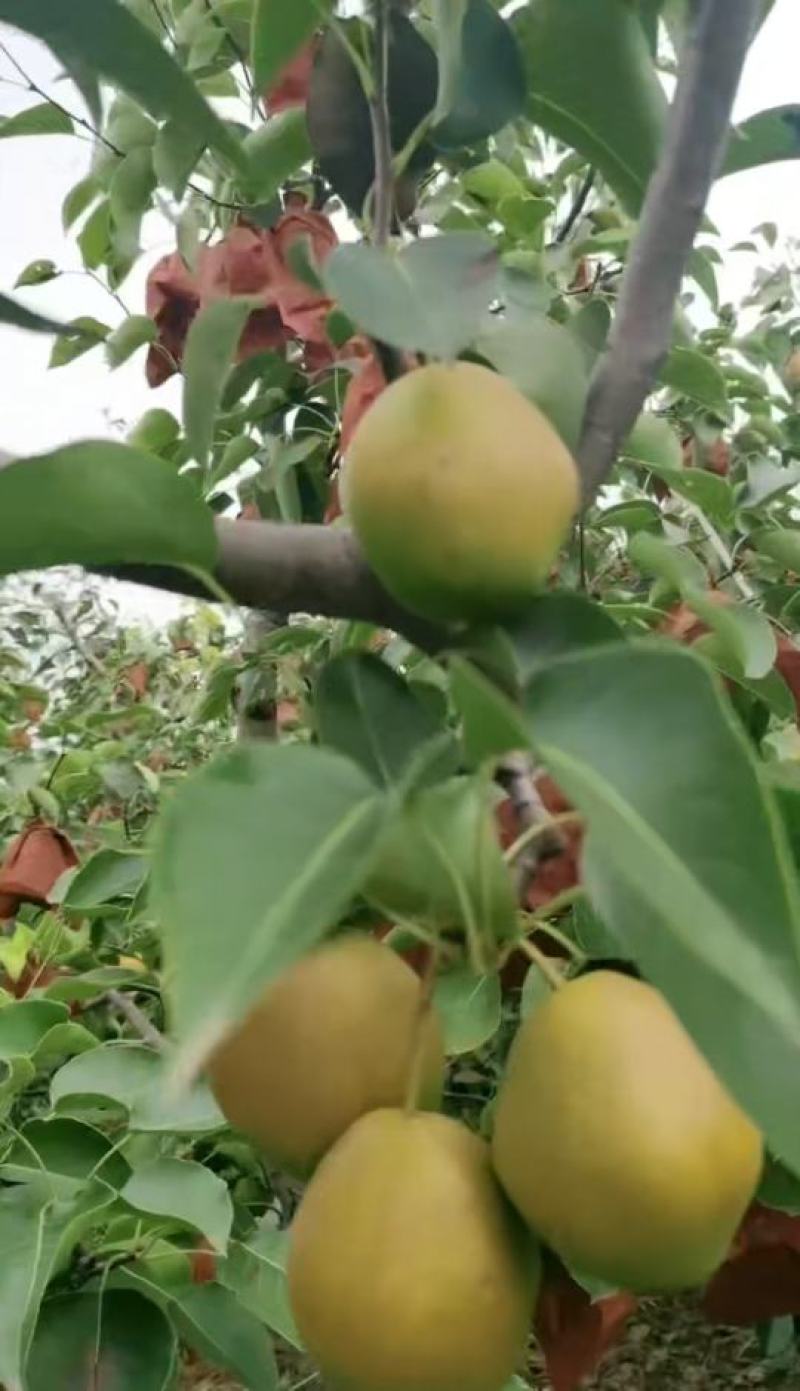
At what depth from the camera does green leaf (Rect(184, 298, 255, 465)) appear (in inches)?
22.6

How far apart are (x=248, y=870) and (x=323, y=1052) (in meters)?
0.12

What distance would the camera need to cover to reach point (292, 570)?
44 cm

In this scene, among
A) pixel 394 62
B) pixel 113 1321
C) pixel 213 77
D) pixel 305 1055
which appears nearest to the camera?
pixel 305 1055

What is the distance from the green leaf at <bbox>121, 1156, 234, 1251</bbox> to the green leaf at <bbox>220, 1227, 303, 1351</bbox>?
0.36 feet

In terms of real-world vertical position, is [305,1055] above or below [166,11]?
below

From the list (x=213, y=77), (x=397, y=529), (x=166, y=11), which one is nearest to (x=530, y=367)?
(x=397, y=529)

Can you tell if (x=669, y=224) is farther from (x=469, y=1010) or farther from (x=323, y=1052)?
(x=469, y=1010)

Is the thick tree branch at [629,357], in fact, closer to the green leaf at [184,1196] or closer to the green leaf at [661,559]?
the green leaf at [661,559]

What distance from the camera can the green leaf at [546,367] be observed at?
47 cm

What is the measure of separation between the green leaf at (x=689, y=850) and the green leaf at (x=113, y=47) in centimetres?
24

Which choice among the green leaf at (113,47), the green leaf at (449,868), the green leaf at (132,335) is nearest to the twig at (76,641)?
the green leaf at (132,335)

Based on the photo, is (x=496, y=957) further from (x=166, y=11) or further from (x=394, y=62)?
(x=166, y=11)

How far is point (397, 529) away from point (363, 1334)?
0.67 feet

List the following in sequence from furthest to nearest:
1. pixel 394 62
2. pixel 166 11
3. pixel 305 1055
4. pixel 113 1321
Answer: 1. pixel 166 11
2. pixel 113 1321
3. pixel 394 62
4. pixel 305 1055
